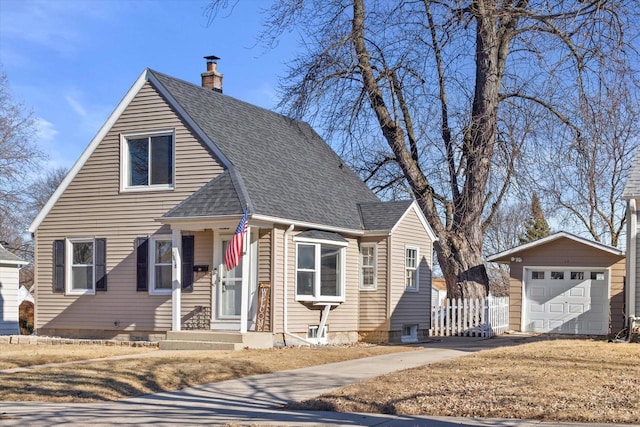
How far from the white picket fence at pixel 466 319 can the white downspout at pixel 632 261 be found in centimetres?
756

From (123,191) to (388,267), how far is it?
7198 mm

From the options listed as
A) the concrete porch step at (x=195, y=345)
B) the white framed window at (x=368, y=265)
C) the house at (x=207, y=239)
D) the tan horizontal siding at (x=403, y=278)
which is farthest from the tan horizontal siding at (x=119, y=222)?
the tan horizontal siding at (x=403, y=278)

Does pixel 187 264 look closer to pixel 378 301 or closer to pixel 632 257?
pixel 378 301

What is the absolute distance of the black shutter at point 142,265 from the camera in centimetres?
2170

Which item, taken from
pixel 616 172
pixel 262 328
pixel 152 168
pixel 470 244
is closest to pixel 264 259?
pixel 262 328

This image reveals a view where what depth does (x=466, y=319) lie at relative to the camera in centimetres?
2875

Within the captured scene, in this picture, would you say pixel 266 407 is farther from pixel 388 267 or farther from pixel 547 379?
pixel 388 267

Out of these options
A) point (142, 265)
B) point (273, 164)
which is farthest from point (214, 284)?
point (273, 164)

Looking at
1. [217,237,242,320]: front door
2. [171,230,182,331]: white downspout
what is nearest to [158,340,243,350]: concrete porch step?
[171,230,182,331]: white downspout

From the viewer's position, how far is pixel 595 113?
66.1ft

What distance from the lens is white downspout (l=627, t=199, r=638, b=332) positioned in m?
21.3

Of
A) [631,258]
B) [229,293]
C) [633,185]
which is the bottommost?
[229,293]

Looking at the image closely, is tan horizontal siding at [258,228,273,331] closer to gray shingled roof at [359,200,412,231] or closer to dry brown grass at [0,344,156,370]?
dry brown grass at [0,344,156,370]

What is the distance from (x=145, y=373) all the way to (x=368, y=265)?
10560 mm
